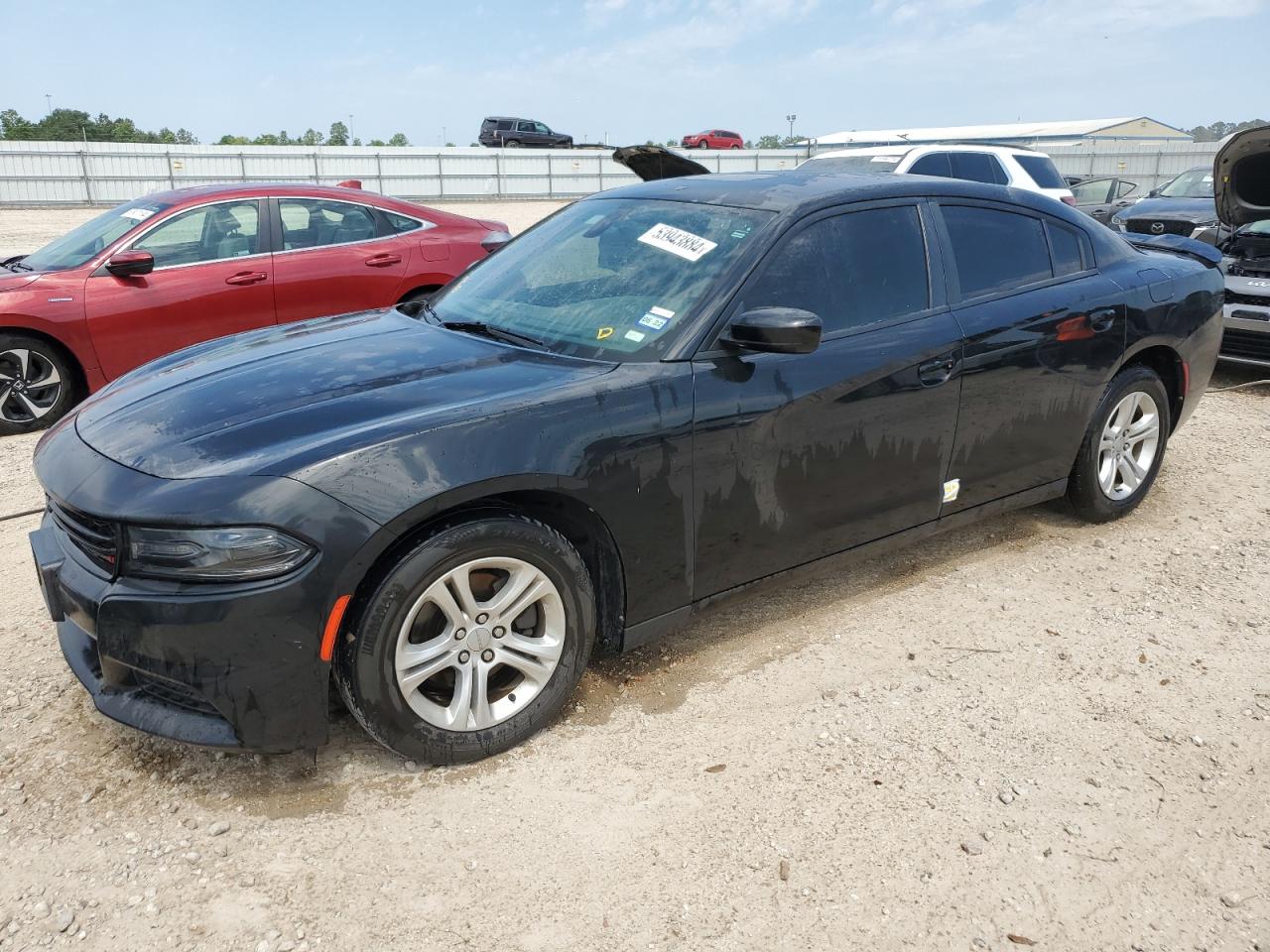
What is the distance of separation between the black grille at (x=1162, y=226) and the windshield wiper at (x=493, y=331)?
10846mm

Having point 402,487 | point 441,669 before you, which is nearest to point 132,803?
point 441,669

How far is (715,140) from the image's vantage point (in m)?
49.9

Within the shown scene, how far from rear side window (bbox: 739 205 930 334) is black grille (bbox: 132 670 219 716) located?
199 centimetres

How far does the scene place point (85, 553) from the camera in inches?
104

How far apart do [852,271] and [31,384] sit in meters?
5.53

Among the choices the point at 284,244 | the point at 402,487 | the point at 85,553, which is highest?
the point at 284,244

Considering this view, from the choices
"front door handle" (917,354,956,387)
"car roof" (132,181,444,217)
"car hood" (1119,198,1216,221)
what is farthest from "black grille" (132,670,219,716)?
"car hood" (1119,198,1216,221)

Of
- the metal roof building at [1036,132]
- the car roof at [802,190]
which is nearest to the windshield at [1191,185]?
the car roof at [802,190]

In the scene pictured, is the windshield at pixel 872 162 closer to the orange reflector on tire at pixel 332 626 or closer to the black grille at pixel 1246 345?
the black grille at pixel 1246 345

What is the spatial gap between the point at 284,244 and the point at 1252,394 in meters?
7.33

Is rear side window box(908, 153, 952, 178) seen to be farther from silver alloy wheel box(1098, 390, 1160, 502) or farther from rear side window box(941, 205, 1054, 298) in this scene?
rear side window box(941, 205, 1054, 298)

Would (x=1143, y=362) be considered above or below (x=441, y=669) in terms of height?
above

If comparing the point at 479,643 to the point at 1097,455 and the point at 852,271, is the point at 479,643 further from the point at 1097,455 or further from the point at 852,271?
the point at 1097,455

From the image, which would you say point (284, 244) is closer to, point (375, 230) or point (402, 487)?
point (375, 230)
